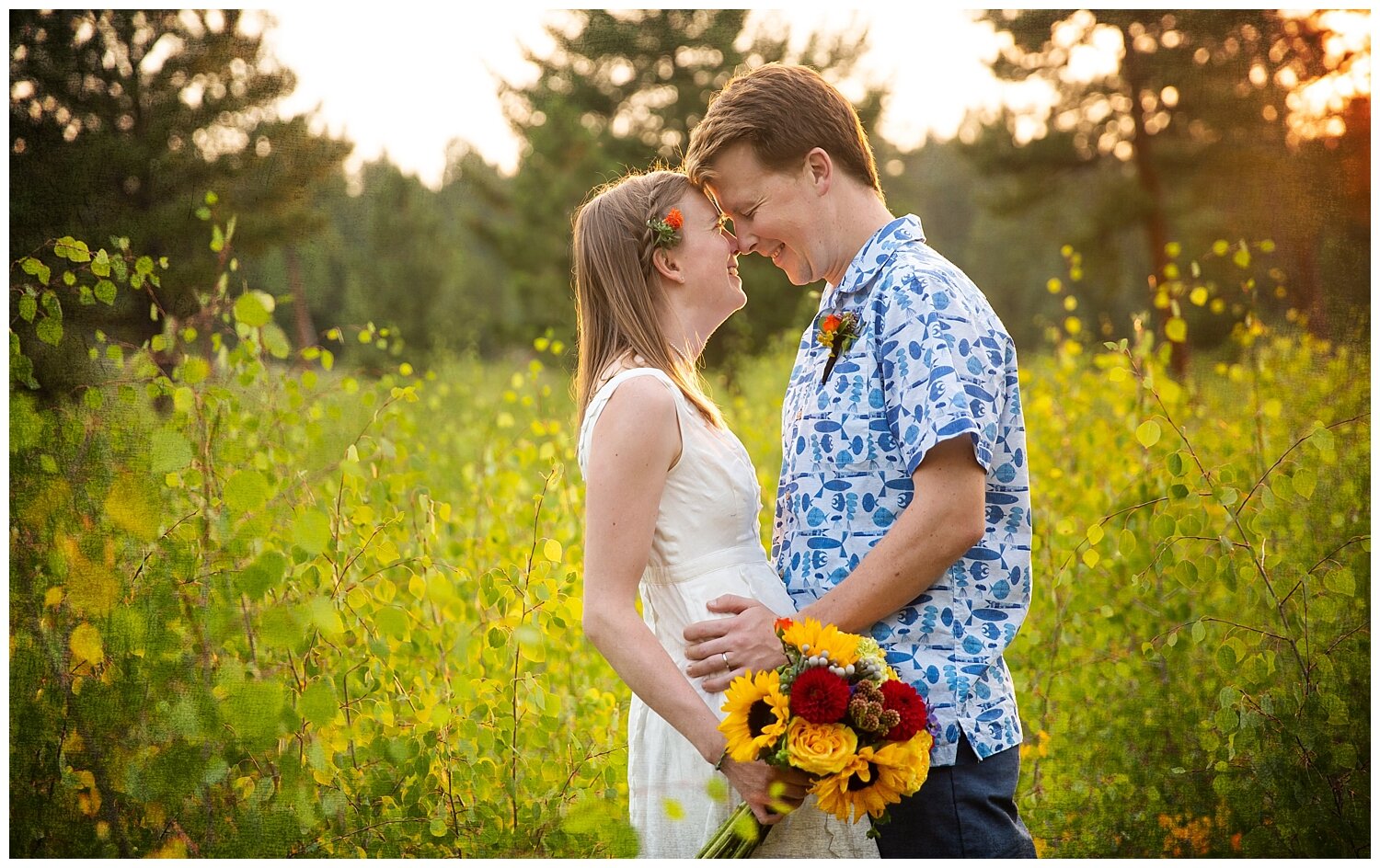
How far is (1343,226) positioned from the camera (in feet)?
9.21

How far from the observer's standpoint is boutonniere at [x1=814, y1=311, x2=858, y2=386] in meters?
1.73

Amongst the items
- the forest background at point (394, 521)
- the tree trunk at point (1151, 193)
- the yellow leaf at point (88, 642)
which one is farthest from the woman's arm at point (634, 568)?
the tree trunk at point (1151, 193)

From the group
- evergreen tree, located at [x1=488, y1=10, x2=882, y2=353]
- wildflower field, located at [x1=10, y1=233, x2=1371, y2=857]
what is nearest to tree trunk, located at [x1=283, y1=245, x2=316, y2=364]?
wildflower field, located at [x1=10, y1=233, x2=1371, y2=857]

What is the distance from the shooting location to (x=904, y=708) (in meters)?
1.48

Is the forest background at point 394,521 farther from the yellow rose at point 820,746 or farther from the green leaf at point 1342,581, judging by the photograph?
the yellow rose at point 820,746

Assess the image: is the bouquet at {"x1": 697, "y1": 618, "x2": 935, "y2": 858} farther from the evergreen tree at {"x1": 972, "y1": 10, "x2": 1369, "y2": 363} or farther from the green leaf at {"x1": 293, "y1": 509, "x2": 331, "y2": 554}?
the evergreen tree at {"x1": 972, "y1": 10, "x2": 1369, "y2": 363}

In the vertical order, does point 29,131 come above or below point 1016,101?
below

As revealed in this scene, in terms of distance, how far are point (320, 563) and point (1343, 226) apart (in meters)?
2.73

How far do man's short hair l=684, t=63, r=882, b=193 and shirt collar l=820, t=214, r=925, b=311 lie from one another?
0.18 metres

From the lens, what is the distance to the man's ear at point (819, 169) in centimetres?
189

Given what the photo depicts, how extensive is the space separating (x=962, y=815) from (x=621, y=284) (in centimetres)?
106

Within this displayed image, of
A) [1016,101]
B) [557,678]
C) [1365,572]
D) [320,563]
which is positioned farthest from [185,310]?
[1016,101]

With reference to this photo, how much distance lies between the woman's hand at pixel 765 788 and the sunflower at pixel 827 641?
0.22 meters

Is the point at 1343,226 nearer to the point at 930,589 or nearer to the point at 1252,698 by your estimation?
the point at 1252,698
